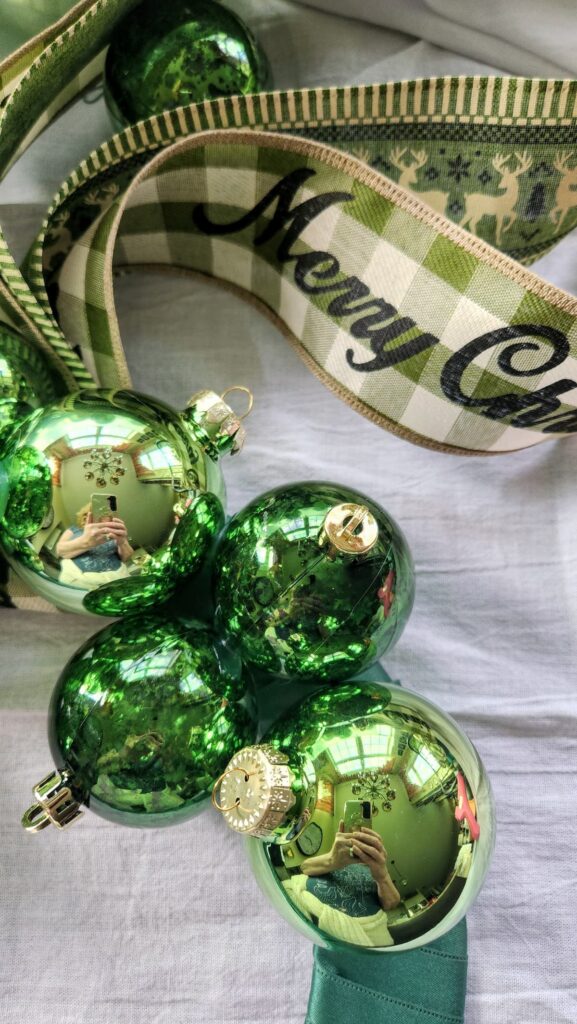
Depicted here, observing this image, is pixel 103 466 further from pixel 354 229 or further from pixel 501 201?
pixel 501 201

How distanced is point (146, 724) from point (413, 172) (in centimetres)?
45

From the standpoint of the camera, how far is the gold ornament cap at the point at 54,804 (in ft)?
1.47

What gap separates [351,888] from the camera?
1.37ft

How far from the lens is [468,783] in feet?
1.45

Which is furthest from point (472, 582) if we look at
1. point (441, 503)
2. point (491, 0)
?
point (491, 0)

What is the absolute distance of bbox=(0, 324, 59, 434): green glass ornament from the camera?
0.51m

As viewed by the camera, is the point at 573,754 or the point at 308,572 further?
the point at 573,754

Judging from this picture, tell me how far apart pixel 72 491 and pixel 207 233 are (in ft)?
0.94

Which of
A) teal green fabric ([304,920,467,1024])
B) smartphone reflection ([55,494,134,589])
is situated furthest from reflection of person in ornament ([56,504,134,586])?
teal green fabric ([304,920,467,1024])

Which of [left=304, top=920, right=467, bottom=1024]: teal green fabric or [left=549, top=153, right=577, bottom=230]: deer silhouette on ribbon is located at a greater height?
[left=549, top=153, right=577, bottom=230]: deer silhouette on ribbon

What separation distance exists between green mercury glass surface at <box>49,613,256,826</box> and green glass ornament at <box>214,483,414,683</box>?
4 centimetres

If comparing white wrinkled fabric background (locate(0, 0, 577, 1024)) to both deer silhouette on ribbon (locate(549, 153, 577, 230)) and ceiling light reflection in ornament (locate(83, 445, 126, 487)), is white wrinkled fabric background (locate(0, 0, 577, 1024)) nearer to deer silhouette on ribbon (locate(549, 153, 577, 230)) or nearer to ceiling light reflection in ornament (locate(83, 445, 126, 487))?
deer silhouette on ribbon (locate(549, 153, 577, 230))

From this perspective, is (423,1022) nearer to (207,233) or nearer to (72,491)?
(72,491)

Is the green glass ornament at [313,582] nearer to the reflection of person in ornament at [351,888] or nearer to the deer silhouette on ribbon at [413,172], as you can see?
the reflection of person in ornament at [351,888]
